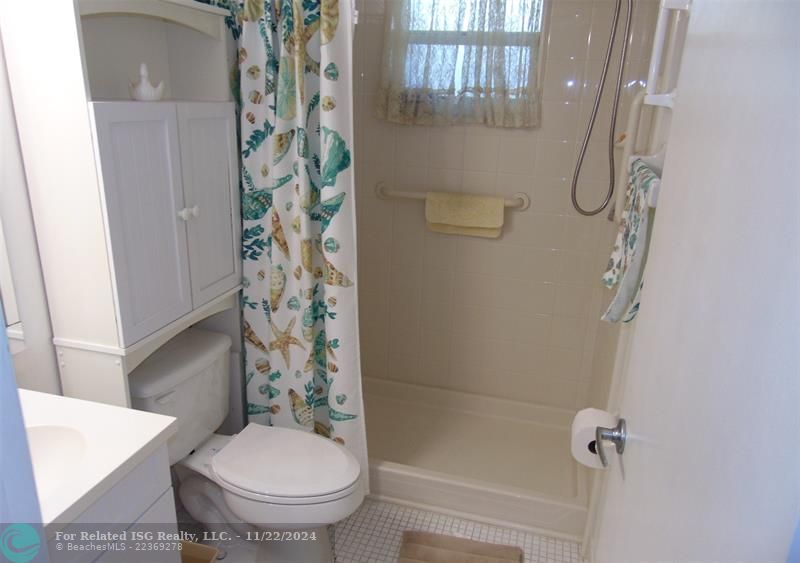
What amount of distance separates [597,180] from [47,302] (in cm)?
198

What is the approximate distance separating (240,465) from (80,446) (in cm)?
55

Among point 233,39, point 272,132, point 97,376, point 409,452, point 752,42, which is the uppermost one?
point 233,39

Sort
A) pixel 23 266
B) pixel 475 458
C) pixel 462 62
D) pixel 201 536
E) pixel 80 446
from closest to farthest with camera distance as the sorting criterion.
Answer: pixel 80 446 < pixel 23 266 < pixel 201 536 < pixel 462 62 < pixel 475 458

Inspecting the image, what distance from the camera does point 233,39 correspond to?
66.7 inches

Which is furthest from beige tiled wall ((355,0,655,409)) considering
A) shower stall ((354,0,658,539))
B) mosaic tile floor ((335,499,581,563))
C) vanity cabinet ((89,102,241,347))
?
vanity cabinet ((89,102,241,347))

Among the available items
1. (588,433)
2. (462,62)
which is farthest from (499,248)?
(588,433)

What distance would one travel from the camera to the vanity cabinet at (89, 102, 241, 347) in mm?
1316

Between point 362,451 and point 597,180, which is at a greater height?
point 597,180

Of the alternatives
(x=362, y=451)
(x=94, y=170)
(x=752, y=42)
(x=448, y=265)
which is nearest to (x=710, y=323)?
(x=752, y=42)

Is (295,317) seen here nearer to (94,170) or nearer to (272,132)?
(272,132)

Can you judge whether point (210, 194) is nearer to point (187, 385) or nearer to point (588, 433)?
point (187, 385)

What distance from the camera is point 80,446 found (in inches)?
45.1

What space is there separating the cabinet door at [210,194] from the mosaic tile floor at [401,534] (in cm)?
99

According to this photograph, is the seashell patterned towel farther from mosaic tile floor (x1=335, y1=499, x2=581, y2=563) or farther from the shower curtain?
mosaic tile floor (x1=335, y1=499, x2=581, y2=563)
